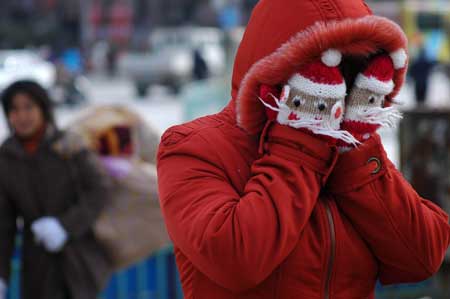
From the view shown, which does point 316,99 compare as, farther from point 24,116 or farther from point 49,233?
point 24,116

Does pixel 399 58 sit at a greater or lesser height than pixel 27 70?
greater

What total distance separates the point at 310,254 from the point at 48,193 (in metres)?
2.33

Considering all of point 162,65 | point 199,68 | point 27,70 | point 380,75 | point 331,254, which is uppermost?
point 380,75

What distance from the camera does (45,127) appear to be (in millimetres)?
3965

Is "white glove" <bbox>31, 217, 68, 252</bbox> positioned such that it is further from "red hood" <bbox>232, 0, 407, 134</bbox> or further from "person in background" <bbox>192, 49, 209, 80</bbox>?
"person in background" <bbox>192, 49, 209, 80</bbox>

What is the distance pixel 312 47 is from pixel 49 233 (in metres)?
2.36

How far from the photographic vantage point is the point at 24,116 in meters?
3.93

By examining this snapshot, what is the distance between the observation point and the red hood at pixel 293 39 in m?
1.71

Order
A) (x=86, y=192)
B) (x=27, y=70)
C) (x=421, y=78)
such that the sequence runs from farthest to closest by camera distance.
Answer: (x=27, y=70), (x=421, y=78), (x=86, y=192)

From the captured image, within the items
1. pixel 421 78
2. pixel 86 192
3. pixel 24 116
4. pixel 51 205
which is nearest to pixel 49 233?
pixel 51 205

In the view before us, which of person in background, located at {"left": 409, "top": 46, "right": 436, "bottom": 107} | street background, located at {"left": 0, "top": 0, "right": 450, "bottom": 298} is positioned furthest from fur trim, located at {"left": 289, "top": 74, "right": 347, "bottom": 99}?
person in background, located at {"left": 409, "top": 46, "right": 436, "bottom": 107}

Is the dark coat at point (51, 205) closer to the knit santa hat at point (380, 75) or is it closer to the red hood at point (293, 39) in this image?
the red hood at point (293, 39)

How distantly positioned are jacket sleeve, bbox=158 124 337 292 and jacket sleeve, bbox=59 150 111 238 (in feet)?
7.25

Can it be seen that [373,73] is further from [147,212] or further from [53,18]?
[53,18]
